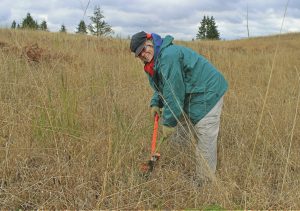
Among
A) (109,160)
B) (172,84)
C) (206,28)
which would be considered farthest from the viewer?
(206,28)

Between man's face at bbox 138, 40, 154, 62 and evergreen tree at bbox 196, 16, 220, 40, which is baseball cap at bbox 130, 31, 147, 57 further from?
evergreen tree at bbox 196, 16, 220, 40

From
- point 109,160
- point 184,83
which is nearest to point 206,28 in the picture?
point 184,83

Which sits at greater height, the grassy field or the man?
the man

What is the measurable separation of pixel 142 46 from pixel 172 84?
396 mm

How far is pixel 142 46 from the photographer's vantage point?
288 centimetres

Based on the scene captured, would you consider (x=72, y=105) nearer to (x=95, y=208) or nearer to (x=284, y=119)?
(x=95, y=208)

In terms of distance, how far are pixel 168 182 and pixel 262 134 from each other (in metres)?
1.31

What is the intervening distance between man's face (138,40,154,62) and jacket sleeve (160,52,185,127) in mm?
162

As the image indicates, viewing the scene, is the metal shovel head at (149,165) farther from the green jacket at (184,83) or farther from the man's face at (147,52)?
the man's face at (147,52)

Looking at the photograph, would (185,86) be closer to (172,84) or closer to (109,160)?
(172,84)

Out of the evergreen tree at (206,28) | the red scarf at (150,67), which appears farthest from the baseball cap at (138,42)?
the evergreen tree at (206,28)

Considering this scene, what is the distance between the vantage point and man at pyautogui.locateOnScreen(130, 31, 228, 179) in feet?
9.26

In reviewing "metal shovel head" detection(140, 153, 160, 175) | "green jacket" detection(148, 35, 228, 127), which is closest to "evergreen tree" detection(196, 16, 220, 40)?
"green jacket" detection(148, 35, 228, 127)

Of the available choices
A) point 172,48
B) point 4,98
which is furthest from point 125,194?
point 4,98
